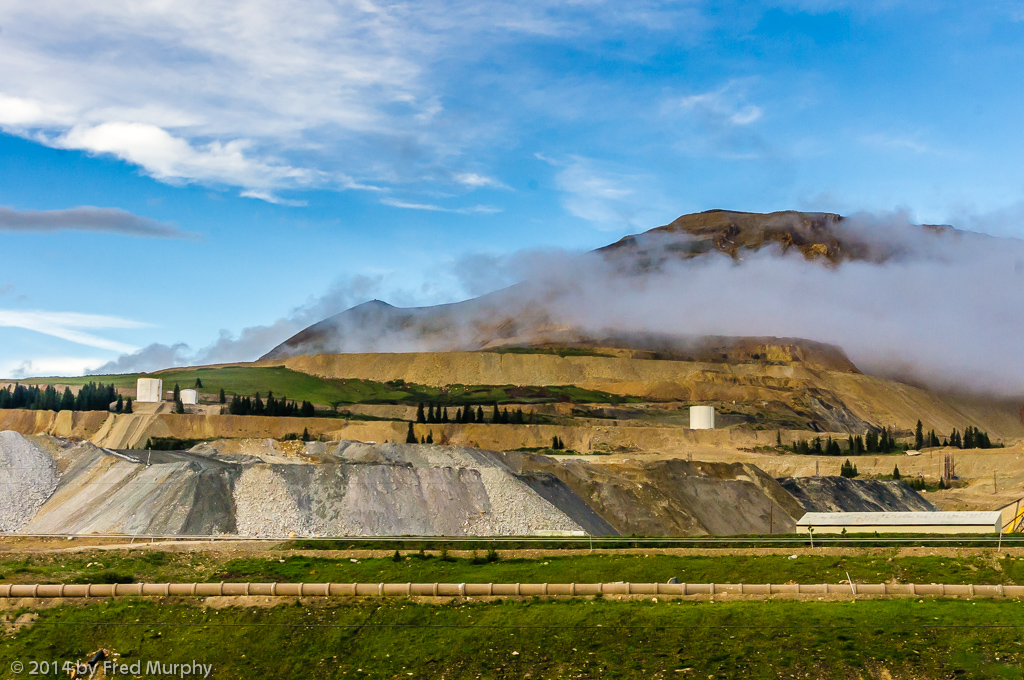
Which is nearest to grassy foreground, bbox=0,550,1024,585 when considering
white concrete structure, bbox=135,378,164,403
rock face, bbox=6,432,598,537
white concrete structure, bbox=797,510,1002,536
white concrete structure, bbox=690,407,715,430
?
white concrete structure, bbox=797,510,1002,536

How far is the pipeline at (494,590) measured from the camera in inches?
1310

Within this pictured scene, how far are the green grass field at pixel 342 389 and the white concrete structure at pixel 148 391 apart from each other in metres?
16.3

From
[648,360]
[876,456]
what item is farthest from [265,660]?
[648,360]

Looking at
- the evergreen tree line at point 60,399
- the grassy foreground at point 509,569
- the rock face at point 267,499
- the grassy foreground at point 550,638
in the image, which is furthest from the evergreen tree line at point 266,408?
the grassy foreground at point 550,638

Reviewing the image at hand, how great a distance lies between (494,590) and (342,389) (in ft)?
412

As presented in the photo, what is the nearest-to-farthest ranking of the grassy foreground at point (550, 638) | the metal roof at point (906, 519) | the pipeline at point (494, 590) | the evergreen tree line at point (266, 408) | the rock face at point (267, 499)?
A: the grassy foreground at point (550, 638) → the pipeline at point (494, 590) → the metal roof at point (906, 519) → the rock face at point (267, 499) → the evergreen tree line at point (266, 408)

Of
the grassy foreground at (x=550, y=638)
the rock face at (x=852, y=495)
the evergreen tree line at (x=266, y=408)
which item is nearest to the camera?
the grassy foreground at (x=550, y=638)

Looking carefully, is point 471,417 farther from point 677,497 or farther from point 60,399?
point 677,497

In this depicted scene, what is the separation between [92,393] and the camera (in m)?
125

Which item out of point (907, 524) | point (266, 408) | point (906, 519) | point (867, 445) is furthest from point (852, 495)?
point (266, 408)

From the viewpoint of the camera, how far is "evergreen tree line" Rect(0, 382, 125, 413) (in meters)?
121

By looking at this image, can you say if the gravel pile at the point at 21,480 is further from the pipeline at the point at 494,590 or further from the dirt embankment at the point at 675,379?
the dirt embankment at the point at 675,379

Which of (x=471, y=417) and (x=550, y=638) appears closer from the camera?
(x=550, y=638)

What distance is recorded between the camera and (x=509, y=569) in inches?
1507
